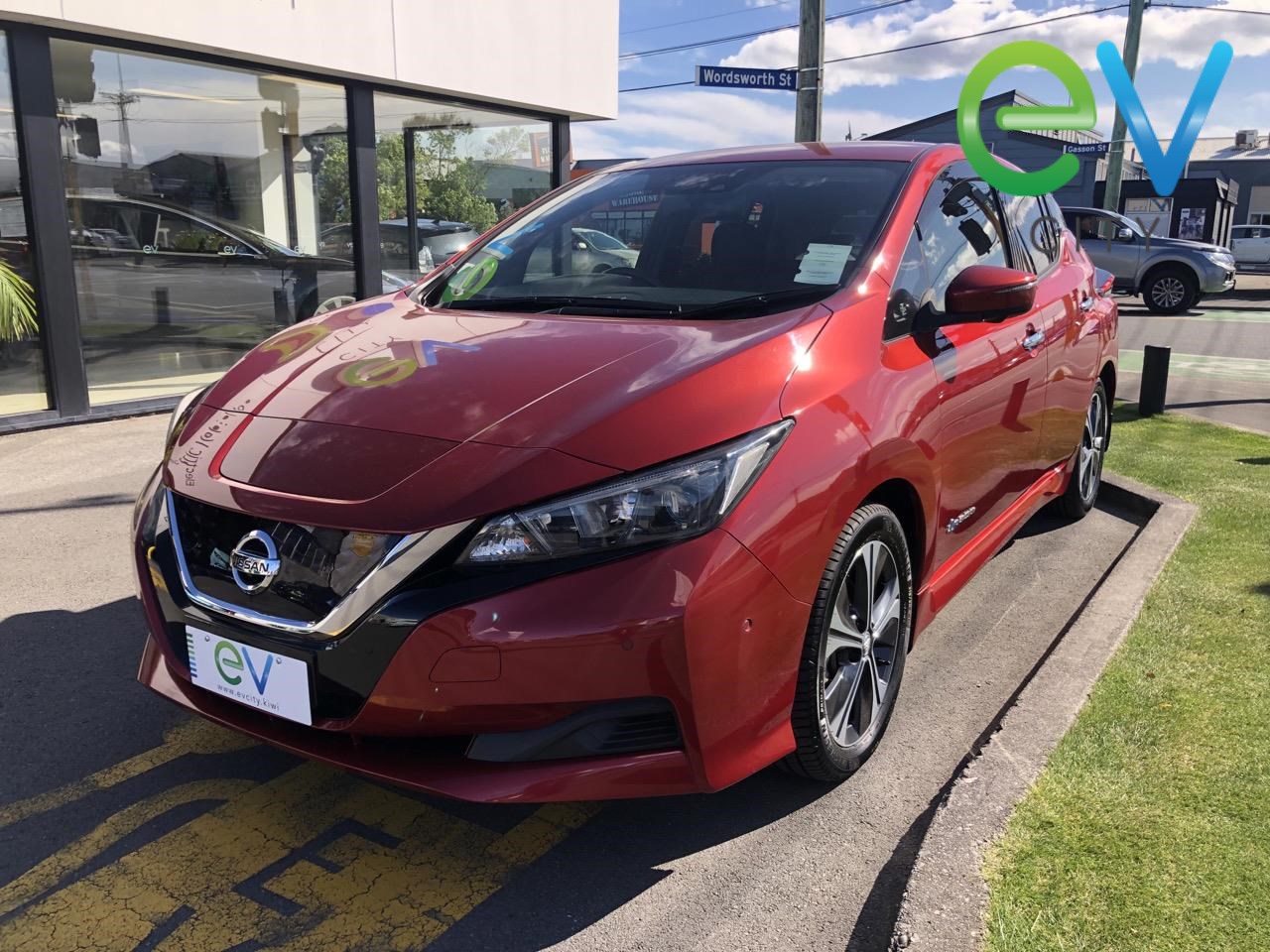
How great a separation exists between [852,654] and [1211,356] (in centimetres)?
1208

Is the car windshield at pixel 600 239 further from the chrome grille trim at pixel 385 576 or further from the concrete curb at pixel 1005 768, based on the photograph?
the concrete curb at pixel 1005 768

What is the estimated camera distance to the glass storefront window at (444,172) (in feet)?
34.1

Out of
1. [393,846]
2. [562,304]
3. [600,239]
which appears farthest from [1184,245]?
[393,846]

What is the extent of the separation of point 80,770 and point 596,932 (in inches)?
62.4

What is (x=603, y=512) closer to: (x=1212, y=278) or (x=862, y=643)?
(x=862, y=643)

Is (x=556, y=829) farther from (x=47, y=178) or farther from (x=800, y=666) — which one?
(x=47, y=178)

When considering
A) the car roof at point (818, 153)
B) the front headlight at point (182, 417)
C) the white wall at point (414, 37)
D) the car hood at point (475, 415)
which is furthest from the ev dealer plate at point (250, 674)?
the white wall at point (414, 37)

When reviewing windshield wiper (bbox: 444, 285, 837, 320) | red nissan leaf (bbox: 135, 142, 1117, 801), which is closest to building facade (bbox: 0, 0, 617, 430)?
red nissan leaf (bbox: 135, 142, 1117, 801)

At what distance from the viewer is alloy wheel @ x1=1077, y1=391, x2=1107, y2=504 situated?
198 inches

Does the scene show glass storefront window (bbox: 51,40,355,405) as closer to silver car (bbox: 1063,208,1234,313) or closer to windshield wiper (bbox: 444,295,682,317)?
windshield wiper (bbox: 444,295,682,317)

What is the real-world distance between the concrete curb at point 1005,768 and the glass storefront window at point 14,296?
7140mm

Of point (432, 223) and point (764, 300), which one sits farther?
point (432, 223)

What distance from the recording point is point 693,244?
3336 millimetres

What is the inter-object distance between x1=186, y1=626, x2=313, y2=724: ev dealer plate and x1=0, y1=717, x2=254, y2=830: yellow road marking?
52 centimetres
